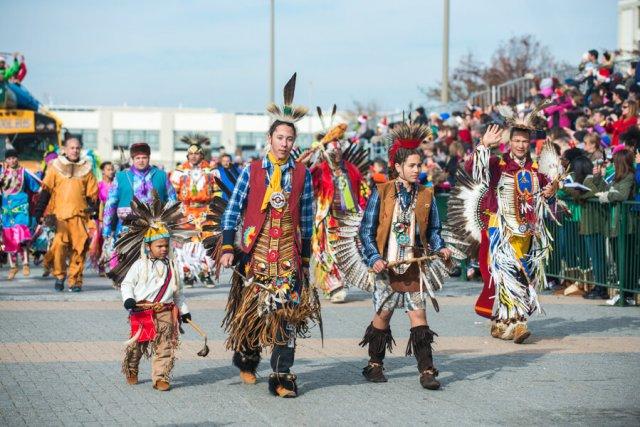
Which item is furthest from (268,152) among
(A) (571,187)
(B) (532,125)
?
(A) (571,187)

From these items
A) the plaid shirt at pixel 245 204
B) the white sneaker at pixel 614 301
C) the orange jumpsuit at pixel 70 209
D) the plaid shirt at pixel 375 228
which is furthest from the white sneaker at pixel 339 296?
the plaid shirt at pixel 245 204

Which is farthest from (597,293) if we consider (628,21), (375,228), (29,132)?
(628,21)

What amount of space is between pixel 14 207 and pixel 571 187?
930 cm

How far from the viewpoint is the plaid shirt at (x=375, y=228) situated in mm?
8766

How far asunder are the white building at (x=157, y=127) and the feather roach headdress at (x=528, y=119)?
76.1 metres

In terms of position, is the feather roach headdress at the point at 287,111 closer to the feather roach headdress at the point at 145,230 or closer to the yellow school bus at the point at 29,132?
the feather roach headdress at the point at 145,230

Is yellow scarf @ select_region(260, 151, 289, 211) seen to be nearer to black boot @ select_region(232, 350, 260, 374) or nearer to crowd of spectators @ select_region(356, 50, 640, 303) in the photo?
black boot @ select_region(232, 350, 260, 374)

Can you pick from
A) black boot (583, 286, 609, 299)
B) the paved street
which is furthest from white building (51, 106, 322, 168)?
the paved street

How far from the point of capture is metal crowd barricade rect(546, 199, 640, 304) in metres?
13.6

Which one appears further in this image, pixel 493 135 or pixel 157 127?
pixel 157 127

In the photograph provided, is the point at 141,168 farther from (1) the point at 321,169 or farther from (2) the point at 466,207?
(2) the point at 466,207

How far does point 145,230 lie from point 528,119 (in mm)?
3962

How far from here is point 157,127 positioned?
91.8 metres

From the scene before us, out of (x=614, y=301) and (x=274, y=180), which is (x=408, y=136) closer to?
(x=274, y=180)
